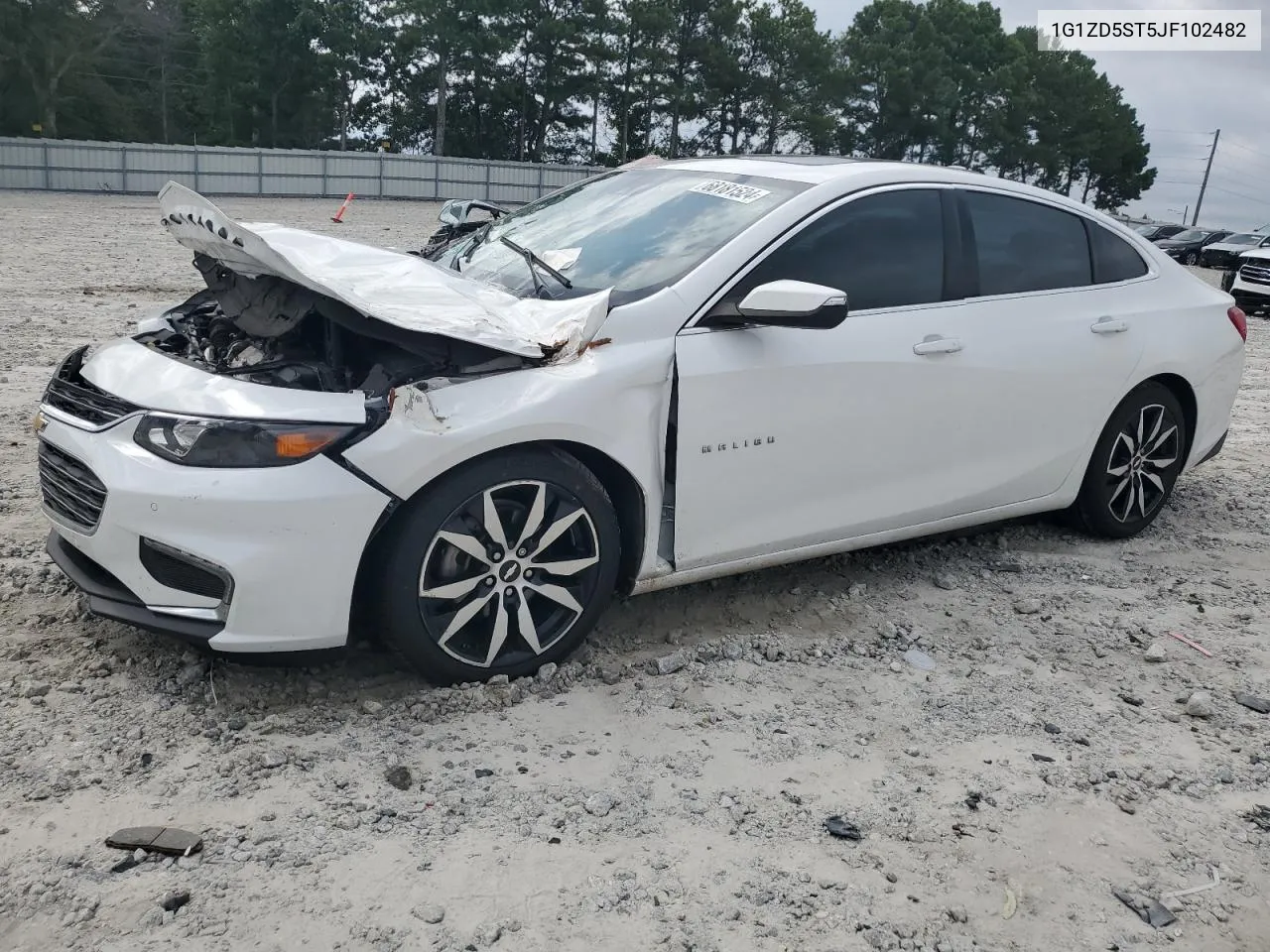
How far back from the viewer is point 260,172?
3316 cm

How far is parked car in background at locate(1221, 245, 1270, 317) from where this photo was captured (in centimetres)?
1826

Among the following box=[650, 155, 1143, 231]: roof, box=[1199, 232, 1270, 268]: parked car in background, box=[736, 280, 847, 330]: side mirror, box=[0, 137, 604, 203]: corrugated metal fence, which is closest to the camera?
box=[736, 280, 847, 330]: side mirror

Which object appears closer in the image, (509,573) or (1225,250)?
(509,573)

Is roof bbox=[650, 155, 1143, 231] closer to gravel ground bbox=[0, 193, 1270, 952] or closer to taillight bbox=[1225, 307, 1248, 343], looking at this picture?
taillight bbox=[1225, 307, 1248, 343]

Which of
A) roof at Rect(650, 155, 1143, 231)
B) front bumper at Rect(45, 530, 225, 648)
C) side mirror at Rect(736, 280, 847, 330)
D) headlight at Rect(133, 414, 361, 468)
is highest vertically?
roof at Rect(650, 155, 1143, 231)

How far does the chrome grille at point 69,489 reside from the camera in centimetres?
333

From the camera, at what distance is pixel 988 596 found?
4734mm

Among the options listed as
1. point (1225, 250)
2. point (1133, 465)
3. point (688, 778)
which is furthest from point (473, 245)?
point (1225, 250)

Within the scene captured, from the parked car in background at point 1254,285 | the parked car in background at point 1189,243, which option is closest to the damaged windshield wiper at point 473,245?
the parked car in background at point 1254,285

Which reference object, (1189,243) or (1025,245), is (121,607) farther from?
(1189,243)

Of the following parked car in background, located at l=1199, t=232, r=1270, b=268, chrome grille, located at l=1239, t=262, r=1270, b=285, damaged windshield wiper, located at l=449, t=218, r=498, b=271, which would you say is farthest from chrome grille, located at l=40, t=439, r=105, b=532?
parked car in background, located at l=1199, t=232, r=1270, b=268

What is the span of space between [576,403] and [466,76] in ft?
160

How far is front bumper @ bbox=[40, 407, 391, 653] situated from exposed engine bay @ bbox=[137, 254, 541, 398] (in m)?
0.35

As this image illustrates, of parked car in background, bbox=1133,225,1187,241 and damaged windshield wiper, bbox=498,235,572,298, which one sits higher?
parked car in background, bbox=1133,225,1187,241
